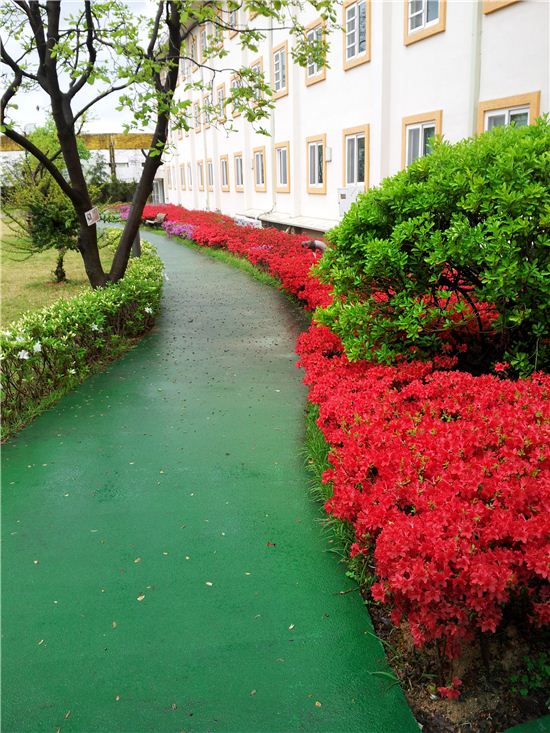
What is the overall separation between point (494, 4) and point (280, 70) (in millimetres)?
10905

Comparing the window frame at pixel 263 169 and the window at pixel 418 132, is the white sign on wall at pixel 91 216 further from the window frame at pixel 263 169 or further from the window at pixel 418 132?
the window frame at pixel 263 169

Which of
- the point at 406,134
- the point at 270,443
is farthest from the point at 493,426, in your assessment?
the point at 406,134

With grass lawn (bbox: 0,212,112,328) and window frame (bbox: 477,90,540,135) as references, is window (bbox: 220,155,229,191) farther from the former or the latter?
window frame (bbox: 477,90,540,135)

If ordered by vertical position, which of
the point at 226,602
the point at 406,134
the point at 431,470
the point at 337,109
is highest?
the point at 337,109

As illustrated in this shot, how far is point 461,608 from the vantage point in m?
2.23

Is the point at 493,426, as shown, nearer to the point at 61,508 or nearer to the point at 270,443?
the point at 270,443

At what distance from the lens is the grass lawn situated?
39.3ft

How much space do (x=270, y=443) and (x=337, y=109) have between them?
1182 cm

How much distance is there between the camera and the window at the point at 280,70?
1820 cm

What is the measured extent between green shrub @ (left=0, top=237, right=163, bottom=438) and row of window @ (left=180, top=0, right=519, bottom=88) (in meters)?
3.63

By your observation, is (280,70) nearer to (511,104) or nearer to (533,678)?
(511,104)

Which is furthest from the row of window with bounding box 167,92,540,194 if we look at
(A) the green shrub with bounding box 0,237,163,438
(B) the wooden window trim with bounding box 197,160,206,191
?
(B) the wooden window trim with bounding box 197,160,206,191

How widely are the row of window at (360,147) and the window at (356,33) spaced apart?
4.63 ft

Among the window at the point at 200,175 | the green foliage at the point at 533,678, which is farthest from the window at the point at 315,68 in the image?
the window at the point at 200,175
